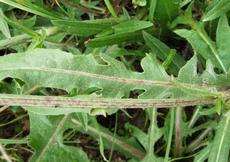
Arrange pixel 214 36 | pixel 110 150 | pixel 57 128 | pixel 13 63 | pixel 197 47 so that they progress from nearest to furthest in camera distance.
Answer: pixel 13 63 < pixel 197 47 < pixel 214 36 < pixel 57 128 < pixel 110 150

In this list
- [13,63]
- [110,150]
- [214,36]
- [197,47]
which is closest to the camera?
[13,63]

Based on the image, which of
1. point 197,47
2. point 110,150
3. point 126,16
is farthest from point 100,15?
point 110,150

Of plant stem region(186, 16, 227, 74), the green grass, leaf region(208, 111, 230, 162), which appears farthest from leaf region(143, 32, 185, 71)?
leaf region(208, 111, 230, 162)

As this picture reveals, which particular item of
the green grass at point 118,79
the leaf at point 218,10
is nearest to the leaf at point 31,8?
the green grass at point 118,79

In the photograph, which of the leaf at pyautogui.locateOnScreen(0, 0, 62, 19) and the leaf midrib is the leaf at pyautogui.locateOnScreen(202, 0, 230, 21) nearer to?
the leaf midrib

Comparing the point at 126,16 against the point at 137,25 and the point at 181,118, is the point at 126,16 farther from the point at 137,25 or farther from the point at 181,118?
the point at 181,118

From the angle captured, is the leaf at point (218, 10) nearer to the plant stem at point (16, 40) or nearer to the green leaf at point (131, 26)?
the green leaf at point (131, 26)
